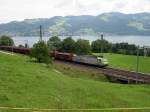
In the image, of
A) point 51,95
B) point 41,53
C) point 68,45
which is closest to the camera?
point 51,95

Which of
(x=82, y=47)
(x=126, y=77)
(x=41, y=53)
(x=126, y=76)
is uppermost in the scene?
(x=82, y=47)

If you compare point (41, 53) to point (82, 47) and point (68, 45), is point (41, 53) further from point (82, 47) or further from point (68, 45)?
point (68, 45)

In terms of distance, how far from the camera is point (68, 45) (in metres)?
128

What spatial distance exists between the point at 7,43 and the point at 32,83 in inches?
5040

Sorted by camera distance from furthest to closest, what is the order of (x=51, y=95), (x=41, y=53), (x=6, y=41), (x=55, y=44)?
(x=6, y=41), (x=55, y=44), (x=41, y=53), (x=51, y=95)

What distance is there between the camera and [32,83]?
29.0 metres

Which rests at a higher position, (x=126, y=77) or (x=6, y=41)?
(x=6, y=41)

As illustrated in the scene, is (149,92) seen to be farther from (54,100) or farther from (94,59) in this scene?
(94,59)

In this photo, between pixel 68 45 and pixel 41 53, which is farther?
pixel 68 45

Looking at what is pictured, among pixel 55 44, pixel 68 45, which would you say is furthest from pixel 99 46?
pixel 68 45

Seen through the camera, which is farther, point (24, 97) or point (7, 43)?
point (7, 43)

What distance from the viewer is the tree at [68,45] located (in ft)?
410

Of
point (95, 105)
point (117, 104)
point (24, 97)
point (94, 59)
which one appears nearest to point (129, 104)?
point (117, 104)

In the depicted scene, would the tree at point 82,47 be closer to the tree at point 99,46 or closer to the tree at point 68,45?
the tree at point 68,45
